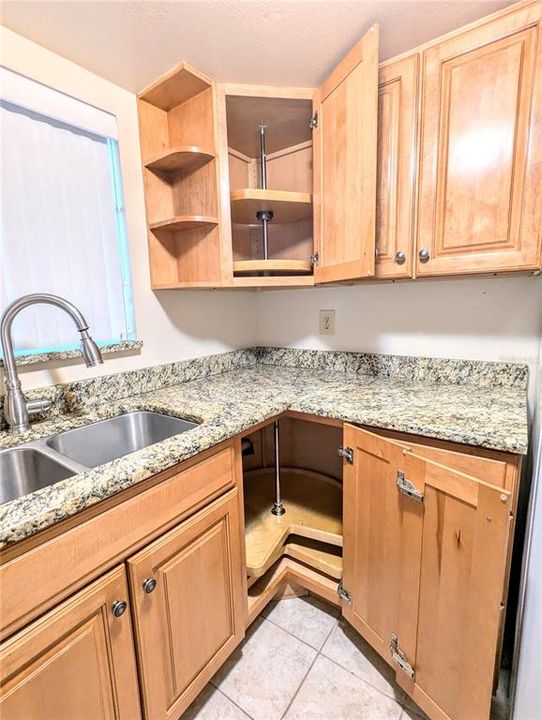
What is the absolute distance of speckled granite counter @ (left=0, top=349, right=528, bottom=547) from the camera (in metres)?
0.68

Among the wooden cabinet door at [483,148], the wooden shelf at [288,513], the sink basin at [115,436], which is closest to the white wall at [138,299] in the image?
the sink basin at [115,436]

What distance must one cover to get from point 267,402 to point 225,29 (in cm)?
109

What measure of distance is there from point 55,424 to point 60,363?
21 centimetres

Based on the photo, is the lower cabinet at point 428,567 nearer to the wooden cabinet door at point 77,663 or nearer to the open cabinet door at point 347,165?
the open cabinet door at point 347,165

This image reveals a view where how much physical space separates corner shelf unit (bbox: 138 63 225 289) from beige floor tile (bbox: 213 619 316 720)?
1.33 meters

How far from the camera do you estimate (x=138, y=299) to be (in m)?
1.33

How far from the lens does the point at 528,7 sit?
2.81ft

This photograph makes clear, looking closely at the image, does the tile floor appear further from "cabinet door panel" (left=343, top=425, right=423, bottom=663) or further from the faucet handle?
the faucet handle

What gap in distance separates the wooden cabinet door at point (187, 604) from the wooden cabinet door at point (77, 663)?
0.13 ft

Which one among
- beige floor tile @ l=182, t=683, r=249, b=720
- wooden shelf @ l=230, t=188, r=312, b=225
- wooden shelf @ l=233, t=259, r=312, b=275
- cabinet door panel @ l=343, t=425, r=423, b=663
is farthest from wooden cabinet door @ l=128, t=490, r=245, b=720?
wooden shelf @ l=230, t=188, r=312, b=225

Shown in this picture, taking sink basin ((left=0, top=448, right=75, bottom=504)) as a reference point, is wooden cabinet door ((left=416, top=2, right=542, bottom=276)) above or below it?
above

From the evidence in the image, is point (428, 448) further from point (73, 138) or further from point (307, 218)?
point (73, 138)

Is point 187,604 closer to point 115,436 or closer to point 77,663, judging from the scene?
point 77,663

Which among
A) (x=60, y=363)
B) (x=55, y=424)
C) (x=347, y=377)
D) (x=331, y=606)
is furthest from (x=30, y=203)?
(x=331, y=606)
